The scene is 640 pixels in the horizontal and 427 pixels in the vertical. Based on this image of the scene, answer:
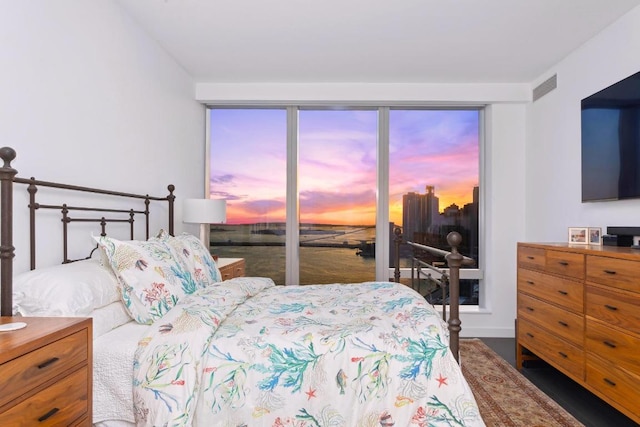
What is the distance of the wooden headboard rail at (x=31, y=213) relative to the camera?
1350 millimetres

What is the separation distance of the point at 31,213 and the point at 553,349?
3.12m

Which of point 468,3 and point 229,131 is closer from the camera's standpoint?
point 468,3

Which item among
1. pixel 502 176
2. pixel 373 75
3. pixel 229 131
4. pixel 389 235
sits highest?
pixel 373 75

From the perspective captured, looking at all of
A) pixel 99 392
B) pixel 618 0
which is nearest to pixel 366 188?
pixel 618 0

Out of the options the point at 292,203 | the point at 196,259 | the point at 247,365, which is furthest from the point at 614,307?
the point at 292,203

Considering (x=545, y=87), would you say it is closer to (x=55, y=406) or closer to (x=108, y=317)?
(x=108, y=317)

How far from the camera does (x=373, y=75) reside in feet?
11.6

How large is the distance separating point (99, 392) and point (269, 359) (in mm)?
659

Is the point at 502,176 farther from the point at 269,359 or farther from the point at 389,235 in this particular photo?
the point at 269,359

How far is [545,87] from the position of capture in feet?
11.3

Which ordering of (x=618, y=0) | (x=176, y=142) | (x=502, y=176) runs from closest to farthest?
1. (x=618, y=0)
2. (x=176, y=142)
3. (x=502, y=176)

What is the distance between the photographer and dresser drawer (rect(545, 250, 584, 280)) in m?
2.23

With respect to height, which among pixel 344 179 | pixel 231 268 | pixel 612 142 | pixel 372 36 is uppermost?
pixel 372 36

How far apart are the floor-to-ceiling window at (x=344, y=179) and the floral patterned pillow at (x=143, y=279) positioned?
2125mm
